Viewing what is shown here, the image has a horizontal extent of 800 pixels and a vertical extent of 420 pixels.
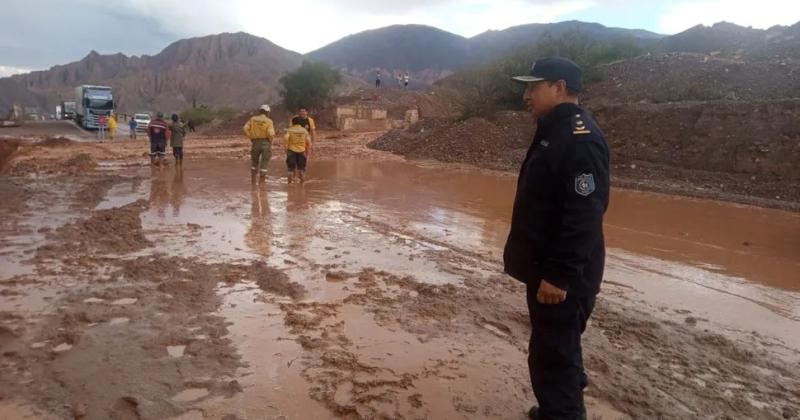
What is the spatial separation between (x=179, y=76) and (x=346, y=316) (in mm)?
116421

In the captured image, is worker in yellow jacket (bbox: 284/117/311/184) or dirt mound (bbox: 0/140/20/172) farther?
dirt mound (bbox: 0/140/20/172)

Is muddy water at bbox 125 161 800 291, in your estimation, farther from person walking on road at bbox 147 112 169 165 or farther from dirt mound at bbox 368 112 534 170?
dirt mound at bbox 368 112 534 170

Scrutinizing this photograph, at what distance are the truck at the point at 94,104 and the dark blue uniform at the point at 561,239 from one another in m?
43.4

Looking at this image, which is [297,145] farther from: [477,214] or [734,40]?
[734,40]

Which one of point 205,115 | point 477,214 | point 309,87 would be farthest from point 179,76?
point 477,214

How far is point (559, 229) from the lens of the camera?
2.39 metres

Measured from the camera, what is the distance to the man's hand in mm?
2396

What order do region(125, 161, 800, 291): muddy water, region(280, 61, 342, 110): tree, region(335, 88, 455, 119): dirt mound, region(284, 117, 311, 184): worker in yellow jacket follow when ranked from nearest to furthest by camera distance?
1. region(125, 161, 800, 291): muddy water
2. region(284, 117, 311, 184): worker in yellow jacket
3. region(335, 88, 455, 119): dirt mound
4. region(280, 61, 342, 110): tree

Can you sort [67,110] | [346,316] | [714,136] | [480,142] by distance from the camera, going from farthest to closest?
[67,110]
[480,142]
[714,136]
[346,316]

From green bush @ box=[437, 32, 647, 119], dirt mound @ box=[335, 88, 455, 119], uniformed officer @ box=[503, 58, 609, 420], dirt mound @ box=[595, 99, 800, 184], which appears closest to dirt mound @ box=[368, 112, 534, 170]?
green bush @ box=[437, 32, 647, 119]

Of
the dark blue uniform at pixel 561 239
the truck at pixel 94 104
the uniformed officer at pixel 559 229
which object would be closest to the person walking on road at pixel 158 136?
the uniformed officer at pixel 559 229

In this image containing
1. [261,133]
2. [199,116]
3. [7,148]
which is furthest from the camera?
[199,116]

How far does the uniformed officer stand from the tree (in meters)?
38.9

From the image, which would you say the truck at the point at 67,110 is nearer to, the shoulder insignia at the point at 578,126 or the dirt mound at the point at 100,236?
the dirt mound at the point at 100,236
